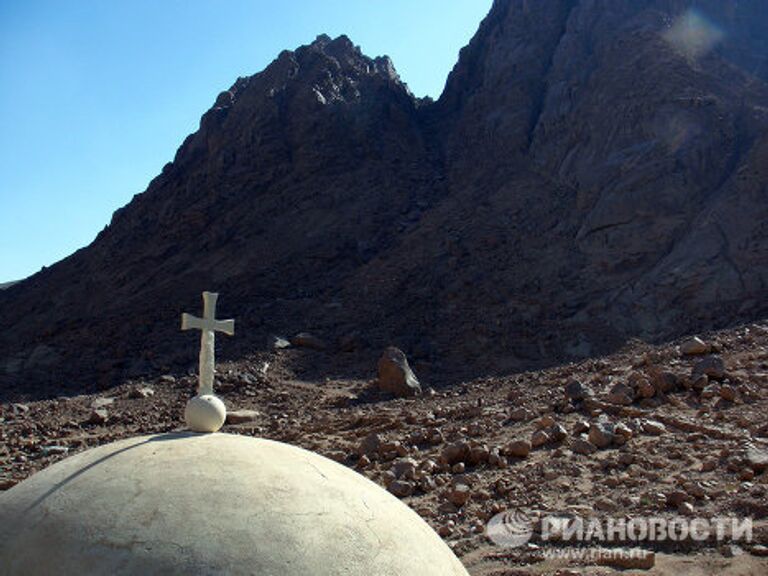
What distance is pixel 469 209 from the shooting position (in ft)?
69.1

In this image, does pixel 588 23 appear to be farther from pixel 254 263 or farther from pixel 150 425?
pixel 150 425

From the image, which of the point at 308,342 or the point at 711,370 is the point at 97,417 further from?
the point at 711,370

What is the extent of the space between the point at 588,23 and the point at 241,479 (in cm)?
2345

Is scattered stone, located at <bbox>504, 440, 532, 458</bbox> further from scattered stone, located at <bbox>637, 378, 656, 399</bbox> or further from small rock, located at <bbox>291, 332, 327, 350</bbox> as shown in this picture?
small rock, located at <bbox>291, 332, 327, 350</bbox>

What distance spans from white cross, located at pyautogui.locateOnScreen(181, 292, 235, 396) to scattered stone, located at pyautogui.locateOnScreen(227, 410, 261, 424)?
7.69m

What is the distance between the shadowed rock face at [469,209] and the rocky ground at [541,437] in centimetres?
257

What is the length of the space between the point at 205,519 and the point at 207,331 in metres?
1.30

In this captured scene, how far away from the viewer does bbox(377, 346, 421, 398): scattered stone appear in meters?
13.0

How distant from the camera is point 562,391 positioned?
9.95m

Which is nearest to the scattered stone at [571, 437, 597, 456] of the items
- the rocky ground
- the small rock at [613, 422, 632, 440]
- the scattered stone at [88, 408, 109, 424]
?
the rocky ground

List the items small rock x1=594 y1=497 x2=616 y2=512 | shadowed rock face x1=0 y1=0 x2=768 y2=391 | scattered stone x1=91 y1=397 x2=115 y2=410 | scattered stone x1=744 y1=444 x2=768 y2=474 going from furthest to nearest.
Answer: shadowed rock face x1=0 y1=0 x2=768 y2=391 < scattered stone x1=91 y1=397 x2=115 y2=410 < scattered stone x1=744 y1=444 x2=768 y2=474 < small rock x1=594 y1=497 x2=616 y2=512

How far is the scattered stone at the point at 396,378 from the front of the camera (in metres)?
13.0

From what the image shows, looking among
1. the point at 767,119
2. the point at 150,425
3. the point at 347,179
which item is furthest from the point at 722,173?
the point at 150,425

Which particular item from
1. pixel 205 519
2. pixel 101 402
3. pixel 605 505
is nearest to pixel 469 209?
pixel 101 402
